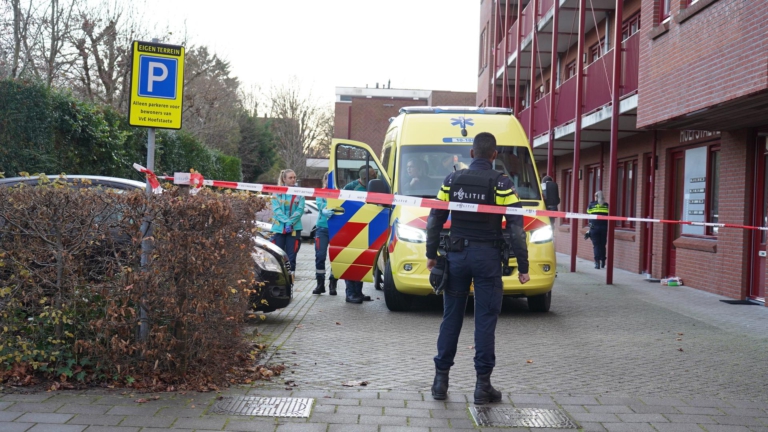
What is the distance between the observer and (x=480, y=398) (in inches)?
210

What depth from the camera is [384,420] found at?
16.1 feet

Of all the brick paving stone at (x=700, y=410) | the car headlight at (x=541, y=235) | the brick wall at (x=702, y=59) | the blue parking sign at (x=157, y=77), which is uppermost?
the brick wall at (x=702, y=59)

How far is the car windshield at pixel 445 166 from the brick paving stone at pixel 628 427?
18.3 feet

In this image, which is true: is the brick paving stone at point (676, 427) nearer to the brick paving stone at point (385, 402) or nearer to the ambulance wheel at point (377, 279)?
the brick paving stone at point (385, 402)

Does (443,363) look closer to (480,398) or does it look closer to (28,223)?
(480,398)

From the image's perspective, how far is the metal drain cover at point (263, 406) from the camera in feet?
16.3

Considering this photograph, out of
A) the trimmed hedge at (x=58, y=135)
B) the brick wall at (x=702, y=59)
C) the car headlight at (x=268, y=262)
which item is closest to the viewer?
the car headlight at (x=268, y=262)

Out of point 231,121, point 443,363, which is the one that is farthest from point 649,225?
point 231,121

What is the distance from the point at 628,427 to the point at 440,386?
128 cm

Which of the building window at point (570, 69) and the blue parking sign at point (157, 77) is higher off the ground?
the building window at point (570, 69)

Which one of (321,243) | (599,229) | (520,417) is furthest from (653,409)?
(599,229)

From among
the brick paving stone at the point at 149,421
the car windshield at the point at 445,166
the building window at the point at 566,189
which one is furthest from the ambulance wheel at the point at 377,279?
the building window at the point at 566,189

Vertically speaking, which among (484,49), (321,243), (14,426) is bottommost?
(14,426)

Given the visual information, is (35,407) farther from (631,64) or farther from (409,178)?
(631,64)
